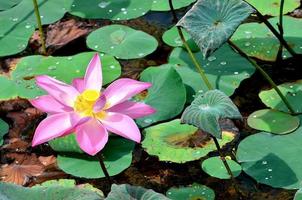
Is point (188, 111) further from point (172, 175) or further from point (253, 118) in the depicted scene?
point (253, 118)

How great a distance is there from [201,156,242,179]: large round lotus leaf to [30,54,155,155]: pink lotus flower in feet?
1.27

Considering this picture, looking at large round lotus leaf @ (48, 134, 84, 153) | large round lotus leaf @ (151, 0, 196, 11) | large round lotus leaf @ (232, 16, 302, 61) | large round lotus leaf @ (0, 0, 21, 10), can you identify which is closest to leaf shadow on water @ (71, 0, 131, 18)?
large round lotus leaf @ (151, 0, 196, 11)

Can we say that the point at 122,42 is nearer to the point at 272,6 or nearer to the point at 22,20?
the point at 22,20

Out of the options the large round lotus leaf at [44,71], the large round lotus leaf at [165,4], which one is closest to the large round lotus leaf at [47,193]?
the large round lotus leaf at [44,71]

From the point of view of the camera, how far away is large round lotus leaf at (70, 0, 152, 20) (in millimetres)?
2750

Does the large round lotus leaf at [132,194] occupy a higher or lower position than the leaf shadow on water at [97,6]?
higher

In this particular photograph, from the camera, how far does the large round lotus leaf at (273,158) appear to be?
2.00 meters

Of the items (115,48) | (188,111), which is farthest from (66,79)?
(188,111)

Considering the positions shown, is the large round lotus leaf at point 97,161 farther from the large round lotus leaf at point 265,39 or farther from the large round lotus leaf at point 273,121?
the large round lotus leaf at point 265,39

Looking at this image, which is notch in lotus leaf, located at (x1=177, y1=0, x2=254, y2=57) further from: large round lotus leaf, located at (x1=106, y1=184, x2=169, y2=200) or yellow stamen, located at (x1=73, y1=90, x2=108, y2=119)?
large round lotus leaf, located at (x1=106, y1=184, x2=169, y2=200)

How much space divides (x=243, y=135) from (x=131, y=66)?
0.51 meters

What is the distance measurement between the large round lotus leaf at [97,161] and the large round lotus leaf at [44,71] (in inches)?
12.2

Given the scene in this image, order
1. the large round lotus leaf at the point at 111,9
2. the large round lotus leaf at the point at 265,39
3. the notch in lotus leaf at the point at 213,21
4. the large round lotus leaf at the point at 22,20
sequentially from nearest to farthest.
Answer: the notch in lotus leaf at the point at 213,21 < the large round lotus leaf at the point at 265,39 < the large round lotus leaf at the point at 22,20 < the large round lotus leaf at the point at 111,9

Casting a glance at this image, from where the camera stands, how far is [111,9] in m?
2.78
